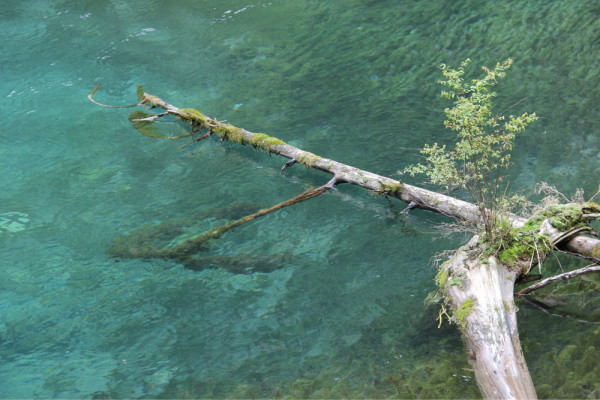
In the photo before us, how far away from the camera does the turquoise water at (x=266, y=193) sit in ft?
17.6

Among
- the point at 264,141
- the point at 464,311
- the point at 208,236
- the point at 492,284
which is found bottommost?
the point at 208,236

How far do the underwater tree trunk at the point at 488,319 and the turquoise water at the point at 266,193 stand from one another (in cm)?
32

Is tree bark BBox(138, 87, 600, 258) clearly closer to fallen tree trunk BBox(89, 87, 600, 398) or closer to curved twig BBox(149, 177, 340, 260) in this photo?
fallen tree trunk BBox(89, 87, 600, 398)

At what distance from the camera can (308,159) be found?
830 cm

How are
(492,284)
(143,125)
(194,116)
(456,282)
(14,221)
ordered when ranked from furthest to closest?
(143,125), (194,116), (14,221), (456,282), (492,284)

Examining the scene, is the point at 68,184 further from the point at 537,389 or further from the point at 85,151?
the point at 537,389

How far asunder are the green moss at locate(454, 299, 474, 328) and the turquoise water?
13.4 inches

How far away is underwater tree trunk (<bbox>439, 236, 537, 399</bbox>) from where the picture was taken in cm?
412

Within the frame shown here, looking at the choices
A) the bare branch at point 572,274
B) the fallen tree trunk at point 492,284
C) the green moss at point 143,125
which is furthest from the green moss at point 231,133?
the bare branch at point 572,274

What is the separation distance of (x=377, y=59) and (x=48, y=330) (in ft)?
30.1

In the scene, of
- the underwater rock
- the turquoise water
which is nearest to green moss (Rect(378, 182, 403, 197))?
the turquoise water

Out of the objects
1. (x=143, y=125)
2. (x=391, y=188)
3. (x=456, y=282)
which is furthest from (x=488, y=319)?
(x=143, y=125)

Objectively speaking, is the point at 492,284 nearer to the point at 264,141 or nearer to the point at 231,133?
the point at 264,141

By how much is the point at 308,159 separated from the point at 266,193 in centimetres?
87
